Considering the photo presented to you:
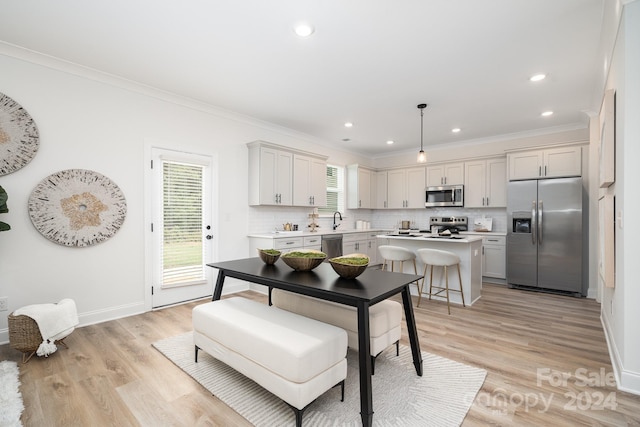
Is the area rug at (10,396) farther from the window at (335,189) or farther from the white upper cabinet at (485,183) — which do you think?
the white upper cabinet at (485,183)

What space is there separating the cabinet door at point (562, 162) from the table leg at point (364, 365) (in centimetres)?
487

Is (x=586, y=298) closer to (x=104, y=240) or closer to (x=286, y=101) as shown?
(x=286, y=101)

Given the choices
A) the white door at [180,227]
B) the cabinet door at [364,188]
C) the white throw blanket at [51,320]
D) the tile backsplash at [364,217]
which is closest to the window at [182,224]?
the white door at [180,227]

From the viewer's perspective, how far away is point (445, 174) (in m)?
6.43

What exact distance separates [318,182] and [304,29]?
11.1 feet

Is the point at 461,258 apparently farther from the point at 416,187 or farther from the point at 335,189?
the point at 335,189

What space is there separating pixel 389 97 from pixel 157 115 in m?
2.99

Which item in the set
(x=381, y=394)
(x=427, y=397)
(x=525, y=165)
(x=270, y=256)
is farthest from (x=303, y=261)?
(x=525, y=165)

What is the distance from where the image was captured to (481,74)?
3.39 meters

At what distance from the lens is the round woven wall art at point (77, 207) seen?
3035 millimetres

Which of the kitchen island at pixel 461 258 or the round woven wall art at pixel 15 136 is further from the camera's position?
the kitchen island at pixel 461 258

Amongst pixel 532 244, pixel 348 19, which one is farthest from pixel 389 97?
pixel 532 244

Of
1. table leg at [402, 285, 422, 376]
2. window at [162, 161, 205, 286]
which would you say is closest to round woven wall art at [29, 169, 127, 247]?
window at [162, 161, 205, 286]

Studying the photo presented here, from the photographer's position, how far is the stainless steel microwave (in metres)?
6.18
